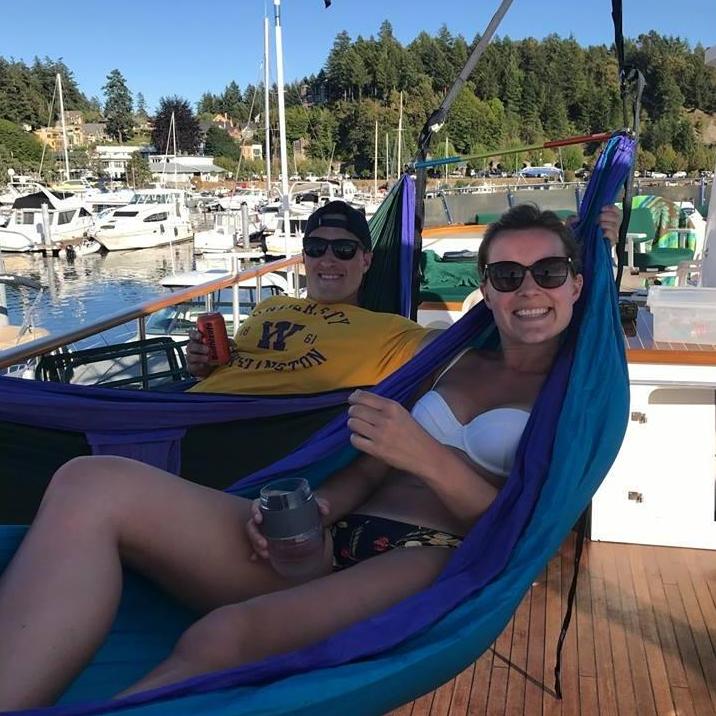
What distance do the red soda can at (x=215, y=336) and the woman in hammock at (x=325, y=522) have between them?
2.71 feet

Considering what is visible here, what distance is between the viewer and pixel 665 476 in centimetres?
229

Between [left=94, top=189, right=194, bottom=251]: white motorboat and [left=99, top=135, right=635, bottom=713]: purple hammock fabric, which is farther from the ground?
[left=94, top=189, right=194, bottom=251]: white motorboat

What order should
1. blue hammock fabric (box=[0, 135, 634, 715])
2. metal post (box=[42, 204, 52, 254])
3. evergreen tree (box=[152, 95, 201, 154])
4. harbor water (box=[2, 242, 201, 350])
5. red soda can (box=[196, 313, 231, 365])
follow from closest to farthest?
blue hammock fabric (box=[0, 135, 634, 715])
red soda can (box=[196, 313, 231, 365])
harbor water (box=[2, 242, 201, 350])
metal post (box=[42, 204, 52, 254])
evergreen tree (box=[152, 95, 201, 154])

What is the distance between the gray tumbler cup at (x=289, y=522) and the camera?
1180 millimetres

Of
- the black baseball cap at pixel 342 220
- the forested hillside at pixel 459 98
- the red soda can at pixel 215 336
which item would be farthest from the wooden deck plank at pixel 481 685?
the forested hillside at pixel 459 98

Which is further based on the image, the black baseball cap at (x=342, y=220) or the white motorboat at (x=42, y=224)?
the white motorboat at (x=42, y=224)

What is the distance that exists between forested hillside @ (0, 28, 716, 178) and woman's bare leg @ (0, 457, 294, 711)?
174 ft

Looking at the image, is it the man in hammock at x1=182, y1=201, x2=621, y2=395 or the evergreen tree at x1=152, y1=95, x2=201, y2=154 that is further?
the evergreen tree at x1=152, y1=95, x2=201, y2=154

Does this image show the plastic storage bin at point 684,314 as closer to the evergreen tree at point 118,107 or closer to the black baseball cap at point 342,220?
the black baseball cap at point 342,220

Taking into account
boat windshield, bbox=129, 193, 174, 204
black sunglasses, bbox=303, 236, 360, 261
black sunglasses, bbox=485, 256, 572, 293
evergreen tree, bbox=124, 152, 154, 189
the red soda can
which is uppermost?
evergreen tree, bbox=124, 152, 154, 189

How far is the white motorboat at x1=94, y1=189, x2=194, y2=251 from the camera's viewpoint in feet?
78.9

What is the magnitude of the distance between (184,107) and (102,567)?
6793 centimetres

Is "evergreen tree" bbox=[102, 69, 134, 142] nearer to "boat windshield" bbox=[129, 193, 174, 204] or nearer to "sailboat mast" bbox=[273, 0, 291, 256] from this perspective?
"boat windshield" bbox=[129, 193, 174, 204]

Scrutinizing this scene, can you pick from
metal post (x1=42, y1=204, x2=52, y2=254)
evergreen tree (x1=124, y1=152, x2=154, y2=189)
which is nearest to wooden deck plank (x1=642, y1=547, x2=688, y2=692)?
metal post (x1=42, y1=204, x2=52, y2=254)
